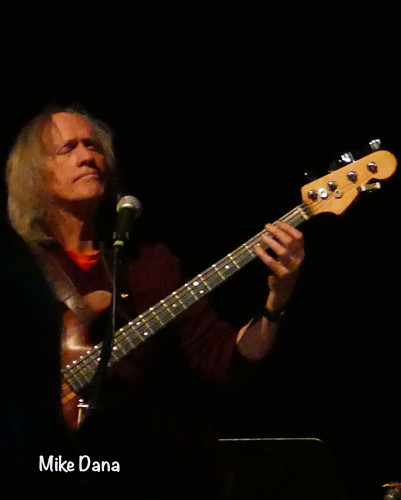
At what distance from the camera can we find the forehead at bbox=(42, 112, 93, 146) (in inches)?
82.6

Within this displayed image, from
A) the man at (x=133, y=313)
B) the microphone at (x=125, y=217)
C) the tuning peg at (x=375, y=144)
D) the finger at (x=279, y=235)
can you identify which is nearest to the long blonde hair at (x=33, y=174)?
the man at (x=133, y=313)

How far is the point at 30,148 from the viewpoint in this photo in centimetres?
219

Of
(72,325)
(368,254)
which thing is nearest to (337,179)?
(368,254)

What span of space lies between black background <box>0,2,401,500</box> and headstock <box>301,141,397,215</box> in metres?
0.36

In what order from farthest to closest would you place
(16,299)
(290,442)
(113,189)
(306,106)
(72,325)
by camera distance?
1. (306,106)
2. (113,189)
3. (72,325)
4. (290,442)
5. (16,299)

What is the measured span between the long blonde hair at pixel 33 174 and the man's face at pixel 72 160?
4 cm

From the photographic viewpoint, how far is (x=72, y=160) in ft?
6.66

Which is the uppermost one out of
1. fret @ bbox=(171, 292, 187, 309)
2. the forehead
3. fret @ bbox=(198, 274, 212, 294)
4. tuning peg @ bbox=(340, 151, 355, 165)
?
the forehead

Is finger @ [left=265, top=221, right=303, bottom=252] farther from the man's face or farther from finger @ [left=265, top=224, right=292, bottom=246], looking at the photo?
the man's face

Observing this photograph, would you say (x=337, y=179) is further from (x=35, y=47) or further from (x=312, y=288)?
(x=35, y=47)

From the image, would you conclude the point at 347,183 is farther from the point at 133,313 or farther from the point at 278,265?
the point at 133,313

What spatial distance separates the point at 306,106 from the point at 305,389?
100cm

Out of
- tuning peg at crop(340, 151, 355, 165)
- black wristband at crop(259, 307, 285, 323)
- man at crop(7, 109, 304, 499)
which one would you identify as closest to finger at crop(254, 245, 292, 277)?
man at crop(7, 109, 304, 499)

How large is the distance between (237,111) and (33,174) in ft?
2.50
